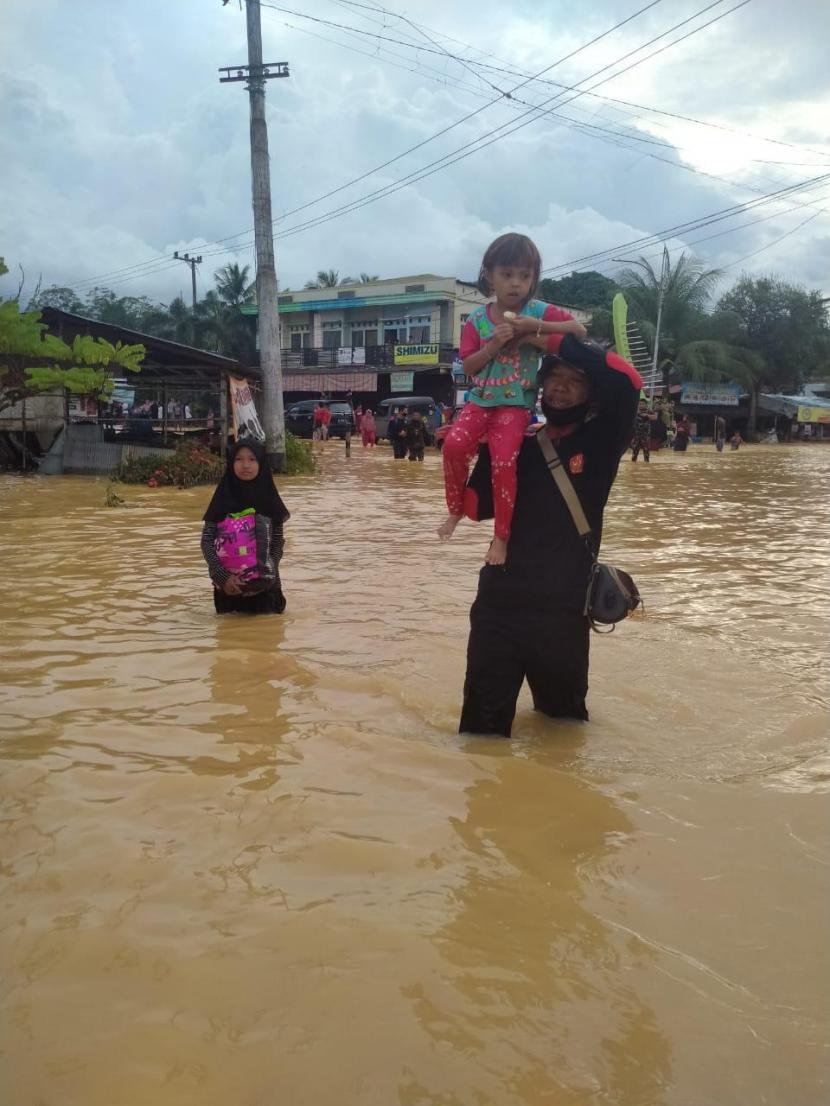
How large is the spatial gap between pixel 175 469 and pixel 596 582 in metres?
14.3

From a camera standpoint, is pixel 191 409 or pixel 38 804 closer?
pixel 38 804

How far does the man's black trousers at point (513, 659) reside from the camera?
343 centimetres

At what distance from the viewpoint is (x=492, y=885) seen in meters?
2.64

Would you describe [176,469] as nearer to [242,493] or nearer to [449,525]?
[242,493]

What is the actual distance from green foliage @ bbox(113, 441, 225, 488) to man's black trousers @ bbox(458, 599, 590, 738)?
13.3 m

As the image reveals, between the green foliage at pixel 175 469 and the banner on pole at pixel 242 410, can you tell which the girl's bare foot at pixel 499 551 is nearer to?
the green foliage at pixel 175 469

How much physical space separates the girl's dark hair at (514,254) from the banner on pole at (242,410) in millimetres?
16701

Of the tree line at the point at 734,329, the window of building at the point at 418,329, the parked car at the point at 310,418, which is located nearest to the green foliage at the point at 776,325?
the tree line at the point at 734,329

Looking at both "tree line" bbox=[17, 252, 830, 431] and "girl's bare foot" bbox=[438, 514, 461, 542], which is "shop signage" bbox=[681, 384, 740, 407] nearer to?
"tree line" bbox=[17, 252, 830, 431]

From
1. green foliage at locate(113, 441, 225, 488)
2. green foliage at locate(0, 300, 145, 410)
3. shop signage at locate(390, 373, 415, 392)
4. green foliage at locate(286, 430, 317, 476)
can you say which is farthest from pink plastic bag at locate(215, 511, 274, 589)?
shop signage at locate(390, 373, 415, 392)

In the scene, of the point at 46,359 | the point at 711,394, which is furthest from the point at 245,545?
the point at 711,394

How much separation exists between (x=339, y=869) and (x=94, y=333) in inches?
740

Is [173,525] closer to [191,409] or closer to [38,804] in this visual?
[38,804]

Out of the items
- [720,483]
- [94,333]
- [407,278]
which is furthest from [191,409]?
[720,483]
